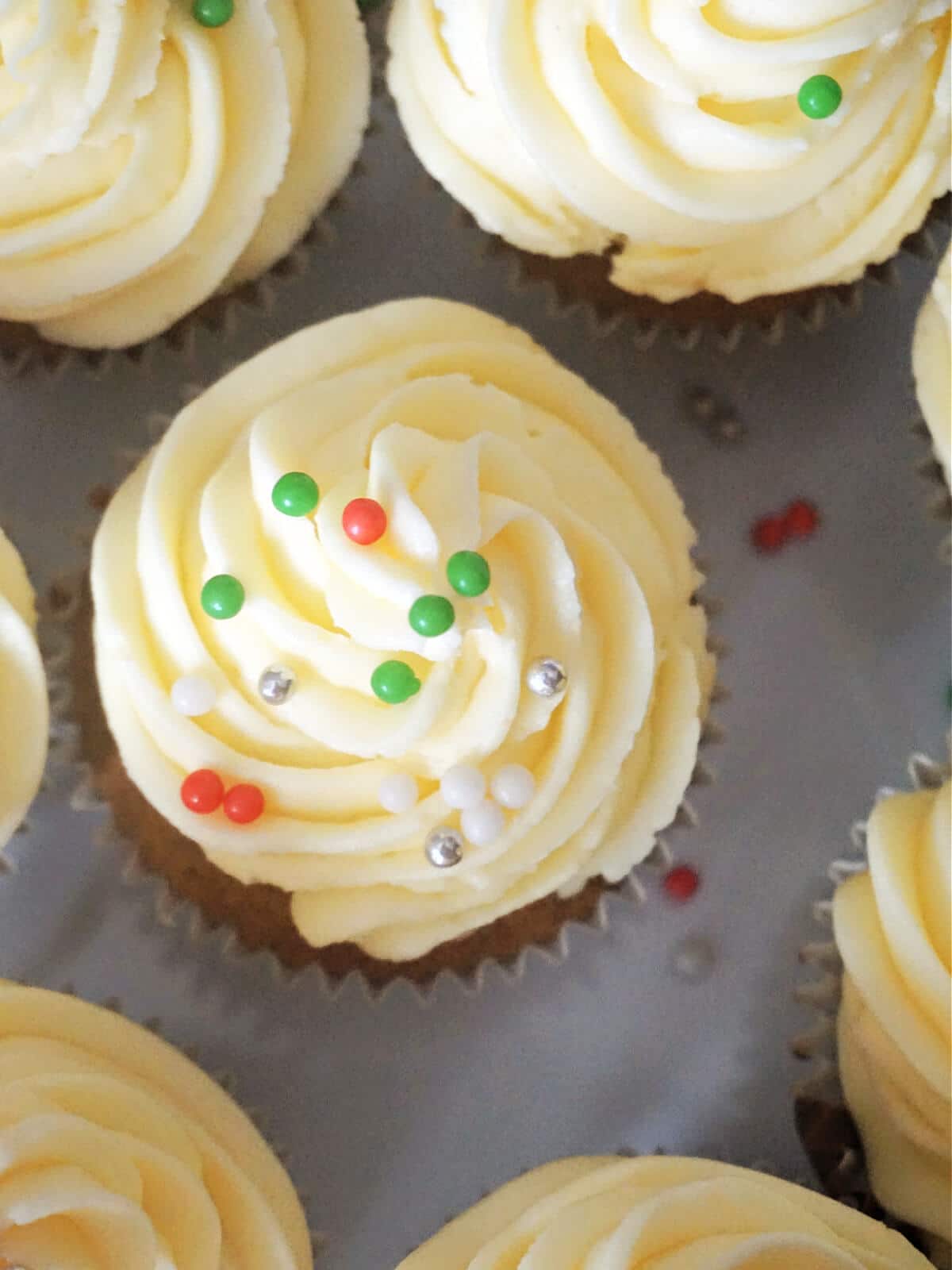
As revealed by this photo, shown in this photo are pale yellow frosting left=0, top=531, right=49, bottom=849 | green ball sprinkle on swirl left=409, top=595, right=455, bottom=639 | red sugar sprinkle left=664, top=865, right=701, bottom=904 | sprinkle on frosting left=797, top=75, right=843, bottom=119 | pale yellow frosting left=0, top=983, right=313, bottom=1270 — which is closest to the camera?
pale yellow frosting left=0, top=983, right=313, bottom=1270

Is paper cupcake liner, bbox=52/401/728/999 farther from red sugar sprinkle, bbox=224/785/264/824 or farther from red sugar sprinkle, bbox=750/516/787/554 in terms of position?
red sugar sprinkle, bbox=750/516/787/554

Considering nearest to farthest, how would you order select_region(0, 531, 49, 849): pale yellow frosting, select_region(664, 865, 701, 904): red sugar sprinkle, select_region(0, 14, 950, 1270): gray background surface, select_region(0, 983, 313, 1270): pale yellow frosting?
select_region(0, 983, 313, 1270): pale yellow frosting < select_region(0, 531, 49, 849): pale yellow frosting < select_region(0, 14, 950, 1270): gray background surface < select_region(664, 865, 701, 904): red sugar sprinkle

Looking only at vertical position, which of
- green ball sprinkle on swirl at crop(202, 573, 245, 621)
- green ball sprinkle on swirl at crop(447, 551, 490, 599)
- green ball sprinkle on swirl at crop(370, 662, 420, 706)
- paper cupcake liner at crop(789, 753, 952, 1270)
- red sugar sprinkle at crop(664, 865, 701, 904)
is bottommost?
paper cupcake liner at crop(789, 753, 952, 1270)

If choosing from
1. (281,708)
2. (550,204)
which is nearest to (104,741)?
(281,708)

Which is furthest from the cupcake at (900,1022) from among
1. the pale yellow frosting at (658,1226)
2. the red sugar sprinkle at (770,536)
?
the red sugar sprinkle at (770,536)

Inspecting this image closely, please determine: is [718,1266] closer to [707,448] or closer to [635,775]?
[635,775]

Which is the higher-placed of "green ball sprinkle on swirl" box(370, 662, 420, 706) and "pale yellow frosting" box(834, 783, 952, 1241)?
"green ball sprinkle on swirl" box(370, 662, 420, 706)

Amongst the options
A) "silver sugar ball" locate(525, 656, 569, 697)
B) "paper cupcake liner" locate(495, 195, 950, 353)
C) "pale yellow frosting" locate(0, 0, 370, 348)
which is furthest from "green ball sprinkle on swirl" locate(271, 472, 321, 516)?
"paper cupcake liner" locate(495, 195, 950, 353)

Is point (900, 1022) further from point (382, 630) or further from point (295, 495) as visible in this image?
point (295, 495)
